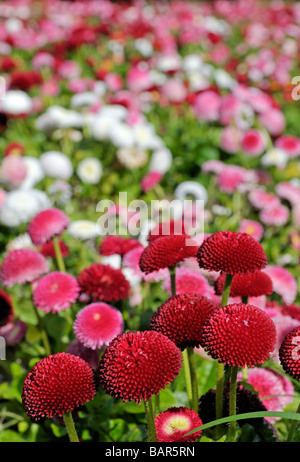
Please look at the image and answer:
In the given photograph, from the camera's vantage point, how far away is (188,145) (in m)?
4.06

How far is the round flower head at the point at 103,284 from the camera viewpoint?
160 centimetres

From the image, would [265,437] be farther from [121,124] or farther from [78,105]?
[78,105]

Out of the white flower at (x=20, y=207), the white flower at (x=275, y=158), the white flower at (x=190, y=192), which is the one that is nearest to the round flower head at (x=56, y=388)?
the white flower at (x=20, y=207)

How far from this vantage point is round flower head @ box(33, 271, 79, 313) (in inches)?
61.9

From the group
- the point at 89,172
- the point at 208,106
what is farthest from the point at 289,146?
the point at 89,172

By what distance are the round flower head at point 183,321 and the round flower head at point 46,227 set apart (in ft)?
2.41

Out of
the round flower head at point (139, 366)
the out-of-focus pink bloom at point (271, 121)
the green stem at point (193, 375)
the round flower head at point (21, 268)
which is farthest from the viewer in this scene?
the out-of-focus pink bloom at point (271, 121)

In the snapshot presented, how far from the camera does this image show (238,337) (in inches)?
39.7

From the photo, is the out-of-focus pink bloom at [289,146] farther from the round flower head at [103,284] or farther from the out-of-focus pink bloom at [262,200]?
the round flower head at [103,284]

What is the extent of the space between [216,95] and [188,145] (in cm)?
46

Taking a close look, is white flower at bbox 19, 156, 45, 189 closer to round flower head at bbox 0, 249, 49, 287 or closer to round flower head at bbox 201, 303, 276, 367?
round flower head at bbox 0, 249, 49, 287

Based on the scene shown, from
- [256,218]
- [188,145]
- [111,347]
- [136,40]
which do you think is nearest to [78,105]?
[188,145]

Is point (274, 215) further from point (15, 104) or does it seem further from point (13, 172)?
point (15, 104)

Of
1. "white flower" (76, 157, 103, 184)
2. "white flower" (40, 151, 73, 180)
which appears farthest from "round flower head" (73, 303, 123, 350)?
"white flower" (76, 157, 103, 184)
